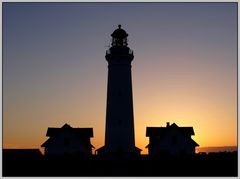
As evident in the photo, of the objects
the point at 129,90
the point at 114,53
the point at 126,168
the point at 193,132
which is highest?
the point at 114,53

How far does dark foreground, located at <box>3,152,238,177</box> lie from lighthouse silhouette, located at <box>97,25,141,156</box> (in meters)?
4.75

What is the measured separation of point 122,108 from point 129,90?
154 cm

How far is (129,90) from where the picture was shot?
128ft

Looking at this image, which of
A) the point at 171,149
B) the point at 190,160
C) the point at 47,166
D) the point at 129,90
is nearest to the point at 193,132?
the point at 171,149

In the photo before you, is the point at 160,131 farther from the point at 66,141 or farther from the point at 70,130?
the point at 66,141

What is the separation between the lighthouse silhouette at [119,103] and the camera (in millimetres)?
38781

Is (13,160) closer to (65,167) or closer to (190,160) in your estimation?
(65,167)

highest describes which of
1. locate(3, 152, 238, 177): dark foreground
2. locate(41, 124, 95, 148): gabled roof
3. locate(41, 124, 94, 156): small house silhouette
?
locate(41, 124, 95, 148): gabled roof

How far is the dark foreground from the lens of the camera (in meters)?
29.5

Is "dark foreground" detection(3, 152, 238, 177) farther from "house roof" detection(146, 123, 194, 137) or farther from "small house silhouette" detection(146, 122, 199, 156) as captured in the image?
"house roof" detection(146, 123, 194, 137)

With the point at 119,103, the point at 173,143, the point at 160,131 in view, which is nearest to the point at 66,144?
the point at 119,103

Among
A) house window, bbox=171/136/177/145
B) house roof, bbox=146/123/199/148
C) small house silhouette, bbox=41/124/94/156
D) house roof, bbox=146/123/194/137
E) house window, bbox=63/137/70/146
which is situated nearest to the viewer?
small house silhouette, bbox=41/124/94/156

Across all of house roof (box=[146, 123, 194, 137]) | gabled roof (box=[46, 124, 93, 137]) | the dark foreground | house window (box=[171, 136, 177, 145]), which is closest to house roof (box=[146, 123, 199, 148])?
house roof (box=[146, 123, 194, 137])

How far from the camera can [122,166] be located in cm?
3244
